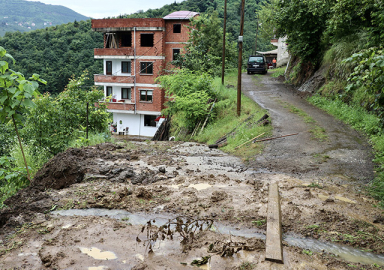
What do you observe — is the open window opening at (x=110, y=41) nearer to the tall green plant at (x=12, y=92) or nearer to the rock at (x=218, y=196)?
the tall green plant at (x=12, y=92)

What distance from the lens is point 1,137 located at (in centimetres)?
1340

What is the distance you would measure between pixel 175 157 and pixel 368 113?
8.05 metres

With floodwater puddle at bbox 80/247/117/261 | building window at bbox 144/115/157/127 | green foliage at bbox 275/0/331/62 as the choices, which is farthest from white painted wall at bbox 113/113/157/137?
floodwater puddle at bbox 80/247/117/261

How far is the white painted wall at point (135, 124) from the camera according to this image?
3438 centimetres

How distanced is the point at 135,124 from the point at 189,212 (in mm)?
29806

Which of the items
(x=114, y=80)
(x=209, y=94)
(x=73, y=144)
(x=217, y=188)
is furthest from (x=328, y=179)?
(x=114, y=80)

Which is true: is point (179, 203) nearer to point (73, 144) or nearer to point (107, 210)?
point (107, 210)

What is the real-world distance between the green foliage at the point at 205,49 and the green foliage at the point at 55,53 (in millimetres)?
20421

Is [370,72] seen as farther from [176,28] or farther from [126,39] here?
[126,39]

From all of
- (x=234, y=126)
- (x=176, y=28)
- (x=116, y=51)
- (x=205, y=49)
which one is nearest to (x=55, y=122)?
(x=234, y=126)

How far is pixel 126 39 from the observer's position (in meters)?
33.9

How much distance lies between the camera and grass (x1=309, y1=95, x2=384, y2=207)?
6886mm

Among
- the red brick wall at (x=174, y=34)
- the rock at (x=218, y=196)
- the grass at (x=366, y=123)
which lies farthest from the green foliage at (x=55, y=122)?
the red brick wall at (x=174, y=34)

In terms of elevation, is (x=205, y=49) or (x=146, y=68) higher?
(x=205, y=49)
